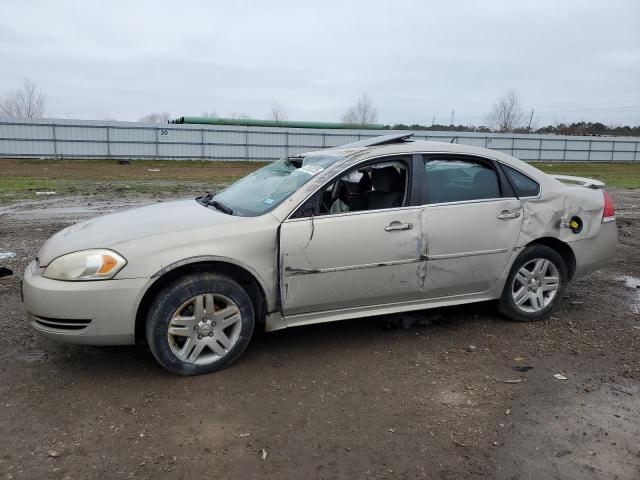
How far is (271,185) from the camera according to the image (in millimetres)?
4363

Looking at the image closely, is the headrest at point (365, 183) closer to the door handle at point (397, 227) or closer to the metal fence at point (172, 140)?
the door handle at point (397, 227)

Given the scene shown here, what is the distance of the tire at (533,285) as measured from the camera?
15.0ft

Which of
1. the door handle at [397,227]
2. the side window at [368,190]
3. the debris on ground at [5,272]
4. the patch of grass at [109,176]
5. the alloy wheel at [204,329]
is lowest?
the patch of grass at [109,176]

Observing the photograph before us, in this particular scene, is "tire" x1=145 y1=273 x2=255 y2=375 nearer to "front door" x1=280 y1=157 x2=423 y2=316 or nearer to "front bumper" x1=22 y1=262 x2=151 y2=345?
"front bumper" x1=22 y1=262 x2=151 y2=345

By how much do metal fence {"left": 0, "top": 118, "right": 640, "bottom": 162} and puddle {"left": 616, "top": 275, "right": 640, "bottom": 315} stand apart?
91.7 ft

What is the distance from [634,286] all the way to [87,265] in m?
5.61

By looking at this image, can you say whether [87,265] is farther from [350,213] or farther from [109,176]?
[109,176]

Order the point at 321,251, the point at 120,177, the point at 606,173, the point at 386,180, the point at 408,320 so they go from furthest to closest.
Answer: the point at 606,173 → the point at 120,177 → the point at 408,320 → the point at 386,180 → the point at 321,251

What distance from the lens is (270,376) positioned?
366 cm

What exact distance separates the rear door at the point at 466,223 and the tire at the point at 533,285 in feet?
0.69

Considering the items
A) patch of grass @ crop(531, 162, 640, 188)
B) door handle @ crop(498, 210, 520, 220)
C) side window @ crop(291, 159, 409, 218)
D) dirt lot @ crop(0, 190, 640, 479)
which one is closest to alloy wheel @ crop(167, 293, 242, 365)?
dirt lot @ crop(0, 190, 640, 479)

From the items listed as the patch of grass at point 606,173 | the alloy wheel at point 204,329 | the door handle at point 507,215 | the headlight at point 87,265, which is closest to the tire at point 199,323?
the alloy wheel at point 204,329

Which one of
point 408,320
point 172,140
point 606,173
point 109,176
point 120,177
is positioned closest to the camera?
point 408,320

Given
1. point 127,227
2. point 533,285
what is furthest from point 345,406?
point 533,285
